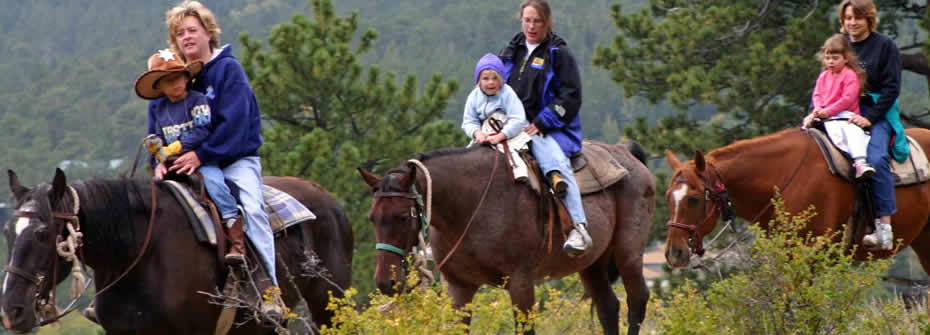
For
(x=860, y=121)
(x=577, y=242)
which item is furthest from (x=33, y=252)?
(x=860, y=121)

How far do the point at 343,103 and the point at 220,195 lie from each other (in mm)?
19530

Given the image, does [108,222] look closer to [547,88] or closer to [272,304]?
[272,304]

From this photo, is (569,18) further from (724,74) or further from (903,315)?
(903,315)

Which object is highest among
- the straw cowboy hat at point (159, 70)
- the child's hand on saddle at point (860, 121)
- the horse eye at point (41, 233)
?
the straw cowboy hat at point (159, 70)

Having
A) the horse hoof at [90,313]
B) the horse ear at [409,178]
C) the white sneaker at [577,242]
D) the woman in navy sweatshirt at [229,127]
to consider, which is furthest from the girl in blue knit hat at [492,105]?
the horse hoof at [90,313]

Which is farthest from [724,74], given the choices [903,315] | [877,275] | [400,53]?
[400,53]

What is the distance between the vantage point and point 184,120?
5992mm

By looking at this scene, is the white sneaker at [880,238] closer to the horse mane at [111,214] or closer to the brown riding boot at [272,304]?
the brown riding boot at [272,304]

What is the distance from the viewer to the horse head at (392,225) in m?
6.12

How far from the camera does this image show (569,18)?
107 m

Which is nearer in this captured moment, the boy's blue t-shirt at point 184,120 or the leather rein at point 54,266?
the leather rein at point 54,266

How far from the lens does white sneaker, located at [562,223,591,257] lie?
704cm

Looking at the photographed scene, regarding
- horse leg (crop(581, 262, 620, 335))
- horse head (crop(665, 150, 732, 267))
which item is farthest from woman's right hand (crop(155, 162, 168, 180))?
horse leg (crop(581, 262, 620, 335))

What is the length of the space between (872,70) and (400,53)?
99.0 metres
